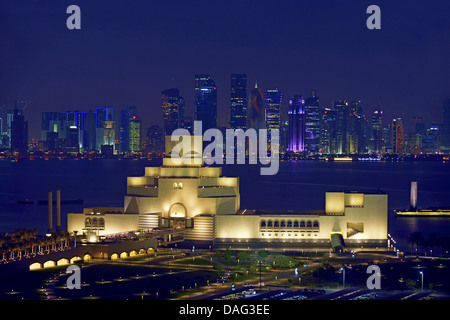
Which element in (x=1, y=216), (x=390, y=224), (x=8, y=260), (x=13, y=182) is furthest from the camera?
(x=13, y=182)

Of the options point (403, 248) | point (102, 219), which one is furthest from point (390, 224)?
point (102, 219)

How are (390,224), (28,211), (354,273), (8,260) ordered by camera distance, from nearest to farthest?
(354,273)
(8,260)
(390,224)
(28,211)

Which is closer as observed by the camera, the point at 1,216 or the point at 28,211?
the point at 1,216

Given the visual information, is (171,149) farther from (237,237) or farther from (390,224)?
(390,224)

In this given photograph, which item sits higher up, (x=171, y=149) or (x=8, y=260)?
(x=171, y=149)

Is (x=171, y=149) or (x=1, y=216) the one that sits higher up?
(x=171, y=149)

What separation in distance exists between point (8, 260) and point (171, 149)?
1294 cm

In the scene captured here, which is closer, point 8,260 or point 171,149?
point 8,260

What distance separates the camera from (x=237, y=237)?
43438 millimetres

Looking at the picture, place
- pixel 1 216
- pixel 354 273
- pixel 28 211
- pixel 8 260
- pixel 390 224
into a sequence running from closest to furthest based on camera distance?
pixel 354 273 → pixel 8 260 → pixel 390 224 → pixel 1 216 → pixel 28 211
